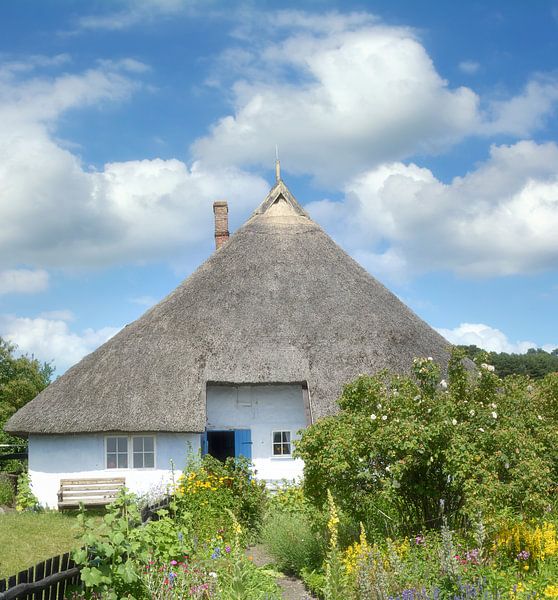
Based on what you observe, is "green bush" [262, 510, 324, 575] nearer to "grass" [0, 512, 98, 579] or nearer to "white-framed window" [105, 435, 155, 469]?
"grass" [0, 512, 98, 579]

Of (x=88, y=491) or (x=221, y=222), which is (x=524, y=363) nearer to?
(x=221, y=222)

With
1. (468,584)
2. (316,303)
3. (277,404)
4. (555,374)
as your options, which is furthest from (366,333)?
(468,584)

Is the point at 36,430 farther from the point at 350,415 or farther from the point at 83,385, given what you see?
the point at 350,415

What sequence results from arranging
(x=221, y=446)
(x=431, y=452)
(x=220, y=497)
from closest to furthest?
(x=431, y=452) → (x=220, y=497) → (x=221, y=446)

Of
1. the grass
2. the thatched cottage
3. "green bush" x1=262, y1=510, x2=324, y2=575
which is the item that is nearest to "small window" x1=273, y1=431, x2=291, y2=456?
the thatched cottage

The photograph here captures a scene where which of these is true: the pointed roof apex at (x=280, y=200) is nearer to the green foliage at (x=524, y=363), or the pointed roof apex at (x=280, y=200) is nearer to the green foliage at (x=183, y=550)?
the green foliage at (x=183, y=550)

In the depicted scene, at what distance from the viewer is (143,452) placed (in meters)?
17.8

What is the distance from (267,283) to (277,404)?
3.67 meters

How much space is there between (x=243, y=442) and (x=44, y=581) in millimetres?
11494

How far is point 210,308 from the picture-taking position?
1947 centimetres

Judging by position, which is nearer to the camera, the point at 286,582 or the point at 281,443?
the point at 286,582

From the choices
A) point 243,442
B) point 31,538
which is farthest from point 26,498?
point 243,442

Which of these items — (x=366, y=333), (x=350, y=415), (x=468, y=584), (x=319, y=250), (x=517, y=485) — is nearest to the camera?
(x=468, y=584)

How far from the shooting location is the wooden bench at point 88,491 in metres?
17.2
